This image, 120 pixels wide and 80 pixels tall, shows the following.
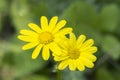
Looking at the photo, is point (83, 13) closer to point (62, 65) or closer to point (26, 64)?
point (26, 64)

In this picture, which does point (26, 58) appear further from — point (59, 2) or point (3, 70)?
point (59, 2)

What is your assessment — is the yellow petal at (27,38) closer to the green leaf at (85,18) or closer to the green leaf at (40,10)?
the green leaf at (85,18)

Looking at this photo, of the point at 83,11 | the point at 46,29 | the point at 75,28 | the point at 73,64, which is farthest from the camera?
the point at 83,11

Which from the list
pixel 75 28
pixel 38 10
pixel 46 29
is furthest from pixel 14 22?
pixel 46 29

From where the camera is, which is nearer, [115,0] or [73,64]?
[73,64]

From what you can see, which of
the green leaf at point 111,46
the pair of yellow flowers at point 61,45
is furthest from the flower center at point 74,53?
the green leaf at point 111,46

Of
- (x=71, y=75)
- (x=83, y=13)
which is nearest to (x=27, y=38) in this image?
(x=71, y=75)

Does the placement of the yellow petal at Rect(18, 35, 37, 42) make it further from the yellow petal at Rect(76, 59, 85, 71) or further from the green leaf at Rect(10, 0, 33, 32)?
the green leaf at Rect(10, 0, 33, 32)
